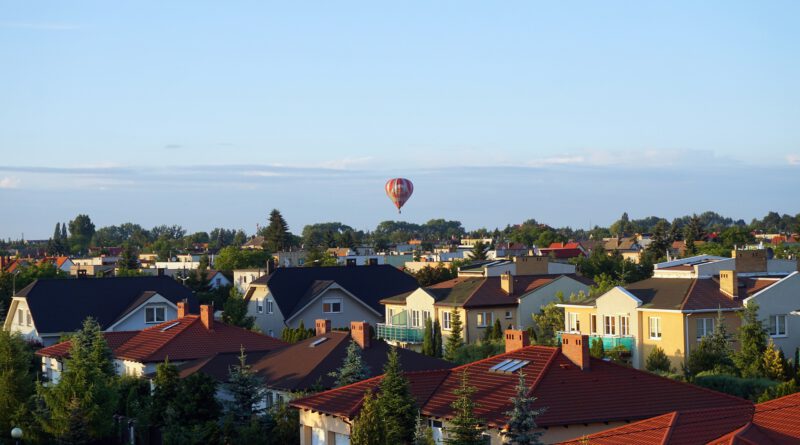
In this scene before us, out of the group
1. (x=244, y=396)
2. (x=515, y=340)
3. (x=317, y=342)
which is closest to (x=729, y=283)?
(x=515, y=340)

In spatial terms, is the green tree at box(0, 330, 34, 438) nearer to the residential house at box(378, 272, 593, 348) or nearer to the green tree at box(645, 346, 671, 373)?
the residential house at box(378, 272, 593, 348)

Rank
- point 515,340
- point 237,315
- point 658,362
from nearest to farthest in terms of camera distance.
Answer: point 515,340 < point 658,362 < point 237,315

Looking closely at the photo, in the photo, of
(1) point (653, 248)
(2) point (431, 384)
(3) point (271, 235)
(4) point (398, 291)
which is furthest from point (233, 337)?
(3) point (271, 235)

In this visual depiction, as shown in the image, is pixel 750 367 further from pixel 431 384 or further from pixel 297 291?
pixel 297 291

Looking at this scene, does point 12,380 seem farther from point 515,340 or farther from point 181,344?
point 515,340

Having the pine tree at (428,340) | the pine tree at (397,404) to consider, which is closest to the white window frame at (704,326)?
the pine tree at (428,340)

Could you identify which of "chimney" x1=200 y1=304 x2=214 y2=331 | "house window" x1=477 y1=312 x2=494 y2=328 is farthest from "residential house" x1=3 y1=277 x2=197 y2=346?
"house window" x1=477 y1=312 x2=494 y2=328
